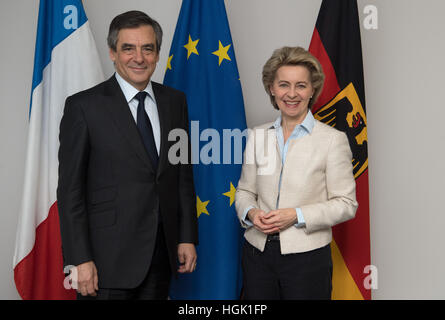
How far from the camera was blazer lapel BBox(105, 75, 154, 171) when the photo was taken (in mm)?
1611

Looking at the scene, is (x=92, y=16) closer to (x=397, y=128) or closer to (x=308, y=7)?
(x=308, y=7)

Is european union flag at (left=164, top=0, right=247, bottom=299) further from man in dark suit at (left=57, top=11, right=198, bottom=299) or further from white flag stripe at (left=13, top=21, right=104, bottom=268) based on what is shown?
man in dark suit at (left=57, top=11, right=198, bottom=299)

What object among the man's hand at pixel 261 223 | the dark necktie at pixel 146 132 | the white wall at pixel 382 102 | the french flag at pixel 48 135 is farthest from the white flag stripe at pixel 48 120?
the man's hand at pixel 261 223

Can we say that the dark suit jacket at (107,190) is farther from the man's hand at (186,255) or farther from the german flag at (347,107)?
the german flag at (347,107)

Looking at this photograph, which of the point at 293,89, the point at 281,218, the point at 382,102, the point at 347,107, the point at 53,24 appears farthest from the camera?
the point at 382,102

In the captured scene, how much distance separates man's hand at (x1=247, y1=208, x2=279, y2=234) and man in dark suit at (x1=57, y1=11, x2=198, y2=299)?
33 cm

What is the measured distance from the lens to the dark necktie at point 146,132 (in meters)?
1.66

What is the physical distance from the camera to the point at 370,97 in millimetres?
2643

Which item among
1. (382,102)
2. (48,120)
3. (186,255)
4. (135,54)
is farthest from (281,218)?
(48,120)

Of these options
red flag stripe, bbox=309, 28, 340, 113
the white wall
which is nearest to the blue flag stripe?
the white wall

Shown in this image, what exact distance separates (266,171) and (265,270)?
1.33 feet

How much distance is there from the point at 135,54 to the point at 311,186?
2.85 ft

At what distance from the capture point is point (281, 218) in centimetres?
167

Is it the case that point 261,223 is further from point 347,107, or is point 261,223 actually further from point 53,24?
point 53,24
